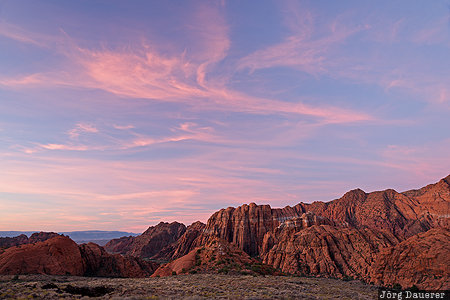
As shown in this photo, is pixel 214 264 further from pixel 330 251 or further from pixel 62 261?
pixel 330 251

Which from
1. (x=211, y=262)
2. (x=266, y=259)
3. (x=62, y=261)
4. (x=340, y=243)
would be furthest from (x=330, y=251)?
(x=62, y=261)

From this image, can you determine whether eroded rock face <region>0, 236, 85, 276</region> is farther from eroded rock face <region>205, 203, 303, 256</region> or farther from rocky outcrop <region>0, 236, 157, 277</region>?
eroded rock face <region>205, 203, 303, 256</region>

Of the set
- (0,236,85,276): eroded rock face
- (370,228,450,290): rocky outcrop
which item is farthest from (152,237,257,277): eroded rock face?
(370,228,450,290): rocky outcrop

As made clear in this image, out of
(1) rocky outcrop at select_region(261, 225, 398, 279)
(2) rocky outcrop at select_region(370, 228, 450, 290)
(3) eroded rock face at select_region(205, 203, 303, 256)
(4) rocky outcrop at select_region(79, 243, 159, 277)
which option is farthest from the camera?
(3) eroded rock face at select_region(205, 203, 303, 256)

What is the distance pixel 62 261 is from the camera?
6112cm

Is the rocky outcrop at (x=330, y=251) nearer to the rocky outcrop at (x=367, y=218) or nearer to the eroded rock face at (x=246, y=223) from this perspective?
the rocky outcrop at (x=367, y=218)

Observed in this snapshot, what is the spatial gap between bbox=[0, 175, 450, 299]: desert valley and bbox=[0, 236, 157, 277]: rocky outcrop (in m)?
0.23

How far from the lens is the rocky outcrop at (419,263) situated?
41.4 meters

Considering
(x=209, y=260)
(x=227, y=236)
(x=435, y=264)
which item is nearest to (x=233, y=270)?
Answer: (x=209, y=260)

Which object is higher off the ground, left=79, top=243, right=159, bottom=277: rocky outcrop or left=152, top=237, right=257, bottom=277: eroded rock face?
left=152, top=237, right=257, bottom=277: eroded rock face

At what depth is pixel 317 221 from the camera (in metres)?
137

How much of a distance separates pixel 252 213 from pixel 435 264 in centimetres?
13704

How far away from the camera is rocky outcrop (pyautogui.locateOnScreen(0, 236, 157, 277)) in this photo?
5438 cm

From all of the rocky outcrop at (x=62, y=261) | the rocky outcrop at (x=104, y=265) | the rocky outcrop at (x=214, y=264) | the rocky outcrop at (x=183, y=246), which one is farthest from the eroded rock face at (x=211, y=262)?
the rocky outcrop at (x=183, y=246)
